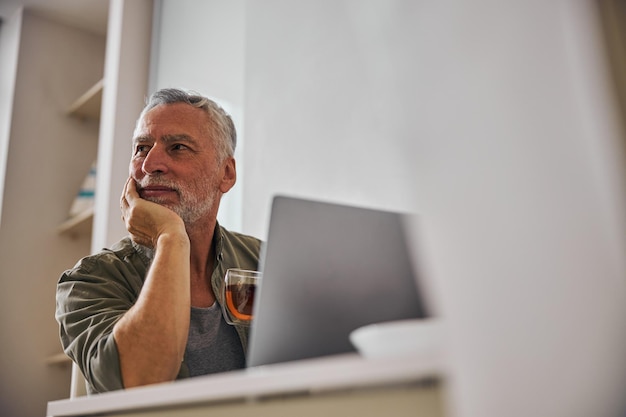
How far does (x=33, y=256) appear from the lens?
273cm

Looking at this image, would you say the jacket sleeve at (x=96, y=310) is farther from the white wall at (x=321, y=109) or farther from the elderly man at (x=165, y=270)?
the white wall at (x=321, y=109)

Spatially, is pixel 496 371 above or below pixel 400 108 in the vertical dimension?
below

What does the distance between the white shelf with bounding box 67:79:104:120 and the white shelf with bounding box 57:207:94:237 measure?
1.84 feet

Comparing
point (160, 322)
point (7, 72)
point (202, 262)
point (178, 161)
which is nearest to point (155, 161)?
point (178, 161)

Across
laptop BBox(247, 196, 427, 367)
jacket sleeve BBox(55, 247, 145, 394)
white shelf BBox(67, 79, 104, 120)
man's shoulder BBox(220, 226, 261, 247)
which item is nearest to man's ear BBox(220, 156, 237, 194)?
man's shoulder BBox(220, 226, 261, 247)

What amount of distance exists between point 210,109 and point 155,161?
0.25 m

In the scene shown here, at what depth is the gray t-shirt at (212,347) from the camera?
4.37 ft

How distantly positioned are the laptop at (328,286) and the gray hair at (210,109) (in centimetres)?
102

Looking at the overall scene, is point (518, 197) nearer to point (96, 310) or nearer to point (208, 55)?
point (96, 310)

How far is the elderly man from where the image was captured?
1.02 metres

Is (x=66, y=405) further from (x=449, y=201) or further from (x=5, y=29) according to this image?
(x=5, y=29)

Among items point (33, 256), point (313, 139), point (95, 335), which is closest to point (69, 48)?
point (33, 256)

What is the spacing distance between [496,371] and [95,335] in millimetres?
861

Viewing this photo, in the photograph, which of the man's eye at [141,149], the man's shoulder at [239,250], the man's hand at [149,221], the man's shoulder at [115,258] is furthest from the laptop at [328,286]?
the man's eye at [141,149]
